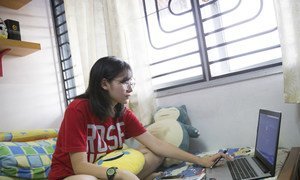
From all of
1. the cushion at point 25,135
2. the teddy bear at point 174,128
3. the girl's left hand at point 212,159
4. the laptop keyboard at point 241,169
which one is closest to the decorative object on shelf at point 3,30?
the cushion at point 25,135

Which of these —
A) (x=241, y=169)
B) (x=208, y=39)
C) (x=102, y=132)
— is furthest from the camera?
(x=208, y=39)

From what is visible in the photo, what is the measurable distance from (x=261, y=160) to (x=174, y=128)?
0.55m

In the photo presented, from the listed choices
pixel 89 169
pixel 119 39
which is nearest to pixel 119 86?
pixel 89 169

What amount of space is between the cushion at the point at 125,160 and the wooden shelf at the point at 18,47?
1.19 meters

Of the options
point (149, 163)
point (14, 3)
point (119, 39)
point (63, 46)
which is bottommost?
point (149, 163)

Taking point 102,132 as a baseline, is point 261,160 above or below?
below

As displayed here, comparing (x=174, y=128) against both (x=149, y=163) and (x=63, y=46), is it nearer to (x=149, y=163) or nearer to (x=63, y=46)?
(x=149, y=163)

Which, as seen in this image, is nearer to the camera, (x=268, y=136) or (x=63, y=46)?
(x=268, y=136)

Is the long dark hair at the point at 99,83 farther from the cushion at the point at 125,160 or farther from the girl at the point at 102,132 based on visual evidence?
the cushion at the point at 125,160

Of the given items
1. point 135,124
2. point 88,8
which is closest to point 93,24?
point 88,8

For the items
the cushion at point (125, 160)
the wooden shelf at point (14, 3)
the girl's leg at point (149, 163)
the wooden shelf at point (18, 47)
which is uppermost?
the wooden shelf at point (14, 3)

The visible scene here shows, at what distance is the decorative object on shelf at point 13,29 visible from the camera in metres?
2.03

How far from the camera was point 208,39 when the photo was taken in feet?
5.50

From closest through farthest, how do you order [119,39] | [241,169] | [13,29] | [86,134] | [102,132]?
1. [241,169]
2. [86,134]
3. [102,132]
4. [119,39]
5. [13,29]
